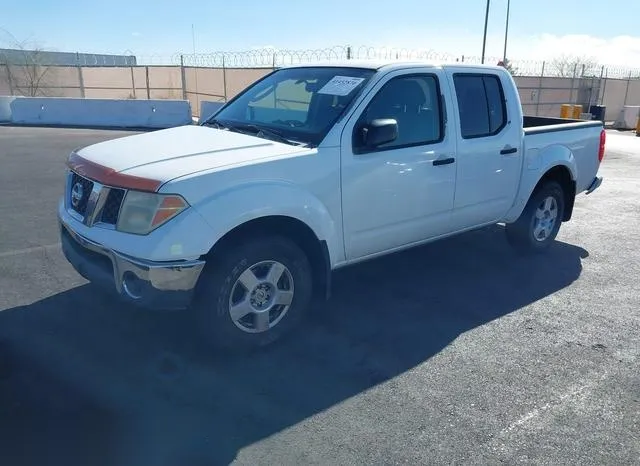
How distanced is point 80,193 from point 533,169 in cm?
415

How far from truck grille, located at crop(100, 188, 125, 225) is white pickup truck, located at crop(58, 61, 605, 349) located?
0.01 m

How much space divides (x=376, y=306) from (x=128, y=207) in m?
2.21

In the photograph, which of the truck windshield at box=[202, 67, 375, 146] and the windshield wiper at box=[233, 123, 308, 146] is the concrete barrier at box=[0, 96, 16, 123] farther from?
the windshield wiper at box=[233, 123, 308, 146]

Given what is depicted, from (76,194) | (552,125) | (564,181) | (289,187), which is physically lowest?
(564,181)

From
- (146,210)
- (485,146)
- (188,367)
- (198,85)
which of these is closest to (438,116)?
(485,146)

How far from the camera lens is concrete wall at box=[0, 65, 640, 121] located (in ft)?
78.7

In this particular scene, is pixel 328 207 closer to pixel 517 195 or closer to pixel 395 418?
pixel 395 418

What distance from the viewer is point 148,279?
330 cm

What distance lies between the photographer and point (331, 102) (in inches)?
169

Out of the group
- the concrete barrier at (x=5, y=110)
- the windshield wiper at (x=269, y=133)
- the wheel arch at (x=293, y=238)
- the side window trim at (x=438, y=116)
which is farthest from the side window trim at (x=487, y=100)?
the concrete barrier at (x=5, y=110)

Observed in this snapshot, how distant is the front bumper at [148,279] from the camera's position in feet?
10.8

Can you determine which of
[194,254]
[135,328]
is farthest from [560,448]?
[135,328]

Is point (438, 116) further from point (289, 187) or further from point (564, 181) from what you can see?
point (564, 181)

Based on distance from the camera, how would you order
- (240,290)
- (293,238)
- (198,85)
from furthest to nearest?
(198,85) < (293,238) < (240,290)
